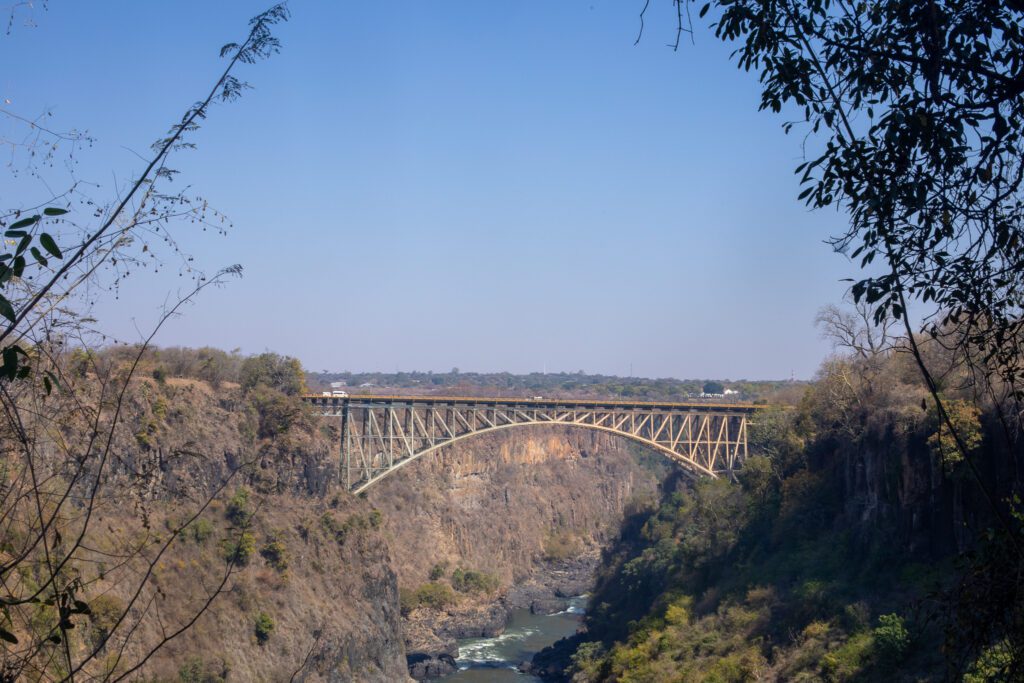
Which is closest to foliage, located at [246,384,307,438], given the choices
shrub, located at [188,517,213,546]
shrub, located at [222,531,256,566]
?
shrub, located at [222,531,256,566]

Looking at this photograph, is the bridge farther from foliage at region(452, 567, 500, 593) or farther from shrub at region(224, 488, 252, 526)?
foliage at region(452, 567, 500, 593)

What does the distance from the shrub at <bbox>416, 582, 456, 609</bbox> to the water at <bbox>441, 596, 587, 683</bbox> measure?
254cm

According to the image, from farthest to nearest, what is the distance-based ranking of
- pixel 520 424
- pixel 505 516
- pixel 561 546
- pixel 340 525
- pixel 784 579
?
pixel 561 546
pixel 505 516
pixel 520 424
pixel 340 525
pixel 784 579

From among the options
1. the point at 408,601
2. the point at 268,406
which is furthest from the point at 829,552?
the point at 408,601

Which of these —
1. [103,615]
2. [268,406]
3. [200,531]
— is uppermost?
[268,406]

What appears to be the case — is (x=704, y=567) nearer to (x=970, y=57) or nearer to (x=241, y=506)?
(x=241, y=506)

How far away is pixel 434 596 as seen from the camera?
42.8 metres

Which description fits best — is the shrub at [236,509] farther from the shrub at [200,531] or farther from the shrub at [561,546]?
the shrub at [561,546]

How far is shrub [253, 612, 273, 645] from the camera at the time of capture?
26.4m

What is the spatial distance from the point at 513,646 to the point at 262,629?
49.8 feet

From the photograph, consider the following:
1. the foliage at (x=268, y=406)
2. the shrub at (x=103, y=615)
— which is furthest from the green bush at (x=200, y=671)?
the foliage at (x=268, y=406)

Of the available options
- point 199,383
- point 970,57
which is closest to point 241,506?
point 199,383

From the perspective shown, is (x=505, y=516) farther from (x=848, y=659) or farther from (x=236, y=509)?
(x=848, y=659)

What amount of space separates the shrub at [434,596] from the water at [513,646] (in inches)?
100
